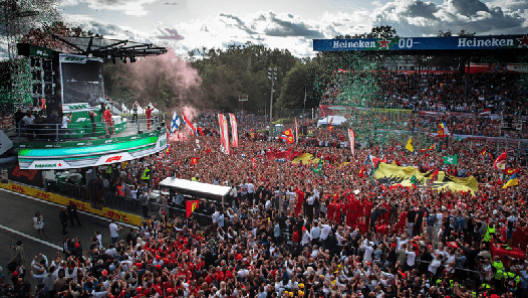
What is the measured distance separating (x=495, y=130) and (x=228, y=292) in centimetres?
2961

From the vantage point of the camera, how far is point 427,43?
113 feet

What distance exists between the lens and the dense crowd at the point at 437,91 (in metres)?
33.7

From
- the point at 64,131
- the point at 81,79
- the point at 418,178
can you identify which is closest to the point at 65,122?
the point at 64,131

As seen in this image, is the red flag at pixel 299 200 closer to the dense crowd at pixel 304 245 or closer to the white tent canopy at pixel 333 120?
the dense crowd at pixel 304 245

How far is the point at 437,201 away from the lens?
1440 centimetres

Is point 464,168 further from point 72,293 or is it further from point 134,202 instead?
point 72,293

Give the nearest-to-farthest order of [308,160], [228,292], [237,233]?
1. [228,292]
2. [237,233]
3. [308,160]

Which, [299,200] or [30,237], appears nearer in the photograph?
[30,237]

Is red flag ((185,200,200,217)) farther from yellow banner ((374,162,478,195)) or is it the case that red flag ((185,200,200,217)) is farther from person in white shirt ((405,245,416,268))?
yellow banner ((374,162,478,195))

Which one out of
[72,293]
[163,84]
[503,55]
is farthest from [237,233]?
[503,55]

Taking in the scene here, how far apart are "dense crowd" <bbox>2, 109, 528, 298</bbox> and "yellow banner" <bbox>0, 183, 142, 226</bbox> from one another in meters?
0.87

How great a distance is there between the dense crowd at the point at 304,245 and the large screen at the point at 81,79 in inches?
148

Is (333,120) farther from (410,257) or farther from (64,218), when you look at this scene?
(64,218)

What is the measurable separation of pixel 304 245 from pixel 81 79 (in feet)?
37.2
